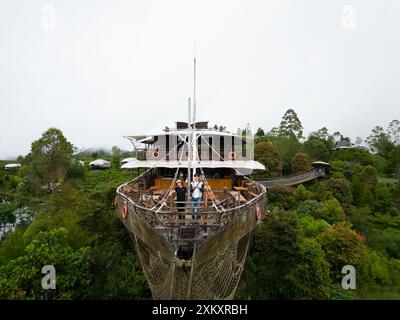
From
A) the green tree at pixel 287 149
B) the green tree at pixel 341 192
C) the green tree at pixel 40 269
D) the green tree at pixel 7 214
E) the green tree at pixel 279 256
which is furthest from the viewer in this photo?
the green tree at pixel 287 149

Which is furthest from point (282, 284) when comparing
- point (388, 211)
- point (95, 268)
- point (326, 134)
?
point (326, 134)

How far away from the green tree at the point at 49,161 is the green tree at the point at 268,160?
72.6 ft

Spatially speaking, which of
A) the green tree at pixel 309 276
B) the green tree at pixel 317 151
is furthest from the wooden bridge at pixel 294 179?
the green tree at pixel 309 276

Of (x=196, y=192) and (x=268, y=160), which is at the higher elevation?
(x=268, y=160)

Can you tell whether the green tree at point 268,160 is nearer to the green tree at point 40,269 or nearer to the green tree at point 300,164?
the green tree at point 300,164

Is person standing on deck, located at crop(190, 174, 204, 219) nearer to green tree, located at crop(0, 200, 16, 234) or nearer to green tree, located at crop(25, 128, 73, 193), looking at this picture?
green tree, located at crop(0, 200, 16, 234)

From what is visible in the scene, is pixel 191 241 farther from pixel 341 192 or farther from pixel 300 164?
pixel 300 164

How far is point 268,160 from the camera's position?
2886 centimetres

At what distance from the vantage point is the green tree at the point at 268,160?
94.3 feet

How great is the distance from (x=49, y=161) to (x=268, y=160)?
24.5m

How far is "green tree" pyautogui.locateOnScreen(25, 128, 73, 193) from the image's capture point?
92.9 ft

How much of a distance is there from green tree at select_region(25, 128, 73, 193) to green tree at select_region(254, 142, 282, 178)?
22.1 metres

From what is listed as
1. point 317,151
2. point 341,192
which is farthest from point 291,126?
point 341,192

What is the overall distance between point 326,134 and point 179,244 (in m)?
43.4
